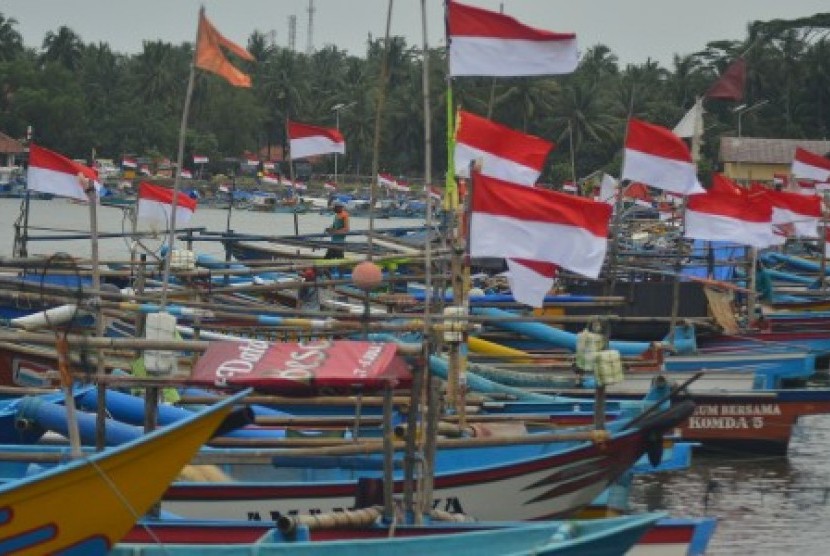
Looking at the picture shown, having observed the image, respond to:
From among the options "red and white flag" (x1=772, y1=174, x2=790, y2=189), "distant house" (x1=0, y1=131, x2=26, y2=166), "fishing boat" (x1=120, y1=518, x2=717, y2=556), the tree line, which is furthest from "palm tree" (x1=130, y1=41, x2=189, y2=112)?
"fishing boat" (x1=120, y1=518, x2=717, y2=556)

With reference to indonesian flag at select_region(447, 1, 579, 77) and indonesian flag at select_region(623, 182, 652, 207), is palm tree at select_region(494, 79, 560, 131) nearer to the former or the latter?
indonesian flag at select_region(623, 182, 652, 207)

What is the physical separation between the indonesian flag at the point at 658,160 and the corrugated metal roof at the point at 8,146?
247 ft

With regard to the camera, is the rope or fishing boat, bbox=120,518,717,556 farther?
fishing boat, bbox=120,518,717,556

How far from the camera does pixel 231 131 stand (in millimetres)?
105000

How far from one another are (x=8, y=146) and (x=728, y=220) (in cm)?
7614

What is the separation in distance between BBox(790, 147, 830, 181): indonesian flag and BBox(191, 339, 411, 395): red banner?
90.1 feet

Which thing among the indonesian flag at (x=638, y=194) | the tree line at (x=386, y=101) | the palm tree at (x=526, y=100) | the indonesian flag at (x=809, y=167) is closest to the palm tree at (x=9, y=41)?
the tree line at (x=386, y=101)

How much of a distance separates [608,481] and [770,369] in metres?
10.5

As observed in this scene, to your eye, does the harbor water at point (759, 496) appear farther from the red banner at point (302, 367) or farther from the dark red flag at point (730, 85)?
the dark red flag at point (730, 85)

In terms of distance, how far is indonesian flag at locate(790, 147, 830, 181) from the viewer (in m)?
38.4

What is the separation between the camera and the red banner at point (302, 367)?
38.6 ft

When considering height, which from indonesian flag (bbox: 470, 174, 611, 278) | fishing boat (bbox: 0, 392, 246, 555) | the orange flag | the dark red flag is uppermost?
the dark red flag

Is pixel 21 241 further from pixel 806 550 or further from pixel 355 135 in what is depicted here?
pixel 355 135

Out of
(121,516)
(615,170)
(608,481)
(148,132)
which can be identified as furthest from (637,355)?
(148,132)
